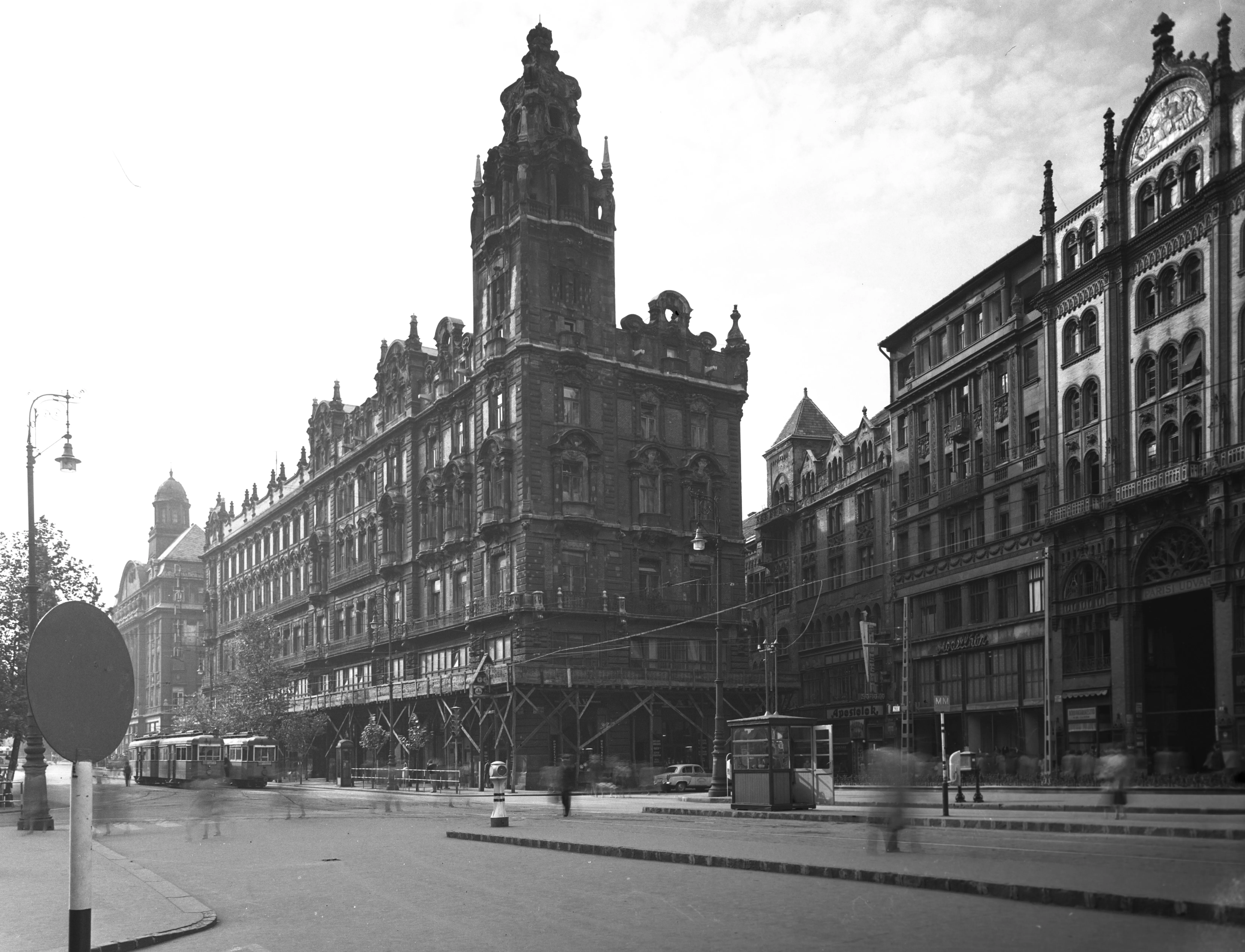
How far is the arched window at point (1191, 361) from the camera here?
40.4 meters

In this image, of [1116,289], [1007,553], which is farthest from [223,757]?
[1116,289]

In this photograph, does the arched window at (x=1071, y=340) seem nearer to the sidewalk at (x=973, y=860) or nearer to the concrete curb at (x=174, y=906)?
the sidewalk at (x=973, y=860)

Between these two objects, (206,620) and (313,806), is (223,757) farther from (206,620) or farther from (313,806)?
(206,620)

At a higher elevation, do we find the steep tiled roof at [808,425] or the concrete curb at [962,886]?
the steep tiled roof at [808,425]

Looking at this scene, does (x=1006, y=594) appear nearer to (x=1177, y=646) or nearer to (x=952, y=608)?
(x=952, y=608)

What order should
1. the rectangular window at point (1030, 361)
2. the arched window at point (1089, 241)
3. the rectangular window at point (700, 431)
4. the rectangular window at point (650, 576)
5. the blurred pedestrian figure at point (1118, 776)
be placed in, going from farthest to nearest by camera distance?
the rectangular window at point (700, 431) < the rectangular window at point (650, 576) < the rectangular window at point (1030, 361) < the arched window at point (1089, 241) < the blurred pedestrian figure at point (1118, 776)

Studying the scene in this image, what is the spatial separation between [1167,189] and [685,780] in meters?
31.7

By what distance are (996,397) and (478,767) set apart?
96.9 feet

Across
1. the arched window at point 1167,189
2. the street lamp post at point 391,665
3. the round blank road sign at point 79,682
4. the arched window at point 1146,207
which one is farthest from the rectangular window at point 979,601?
the round blank road sign at point 79,682

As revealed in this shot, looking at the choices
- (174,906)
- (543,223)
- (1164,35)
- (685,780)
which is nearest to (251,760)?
(685,780)

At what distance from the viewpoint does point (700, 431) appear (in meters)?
76.2

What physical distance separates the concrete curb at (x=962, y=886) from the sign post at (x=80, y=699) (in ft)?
26.8

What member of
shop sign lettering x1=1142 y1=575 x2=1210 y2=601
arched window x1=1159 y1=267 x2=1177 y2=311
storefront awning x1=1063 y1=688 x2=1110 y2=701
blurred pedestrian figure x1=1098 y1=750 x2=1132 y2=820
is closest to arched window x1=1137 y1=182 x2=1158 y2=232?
arched window x1=1159 y1=267 x2=1177 y2=311

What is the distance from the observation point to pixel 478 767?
210ft
